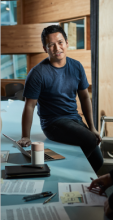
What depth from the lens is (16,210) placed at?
884 millimetres

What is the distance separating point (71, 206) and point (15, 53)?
26.3 ft

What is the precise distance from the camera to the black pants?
5.53 feet

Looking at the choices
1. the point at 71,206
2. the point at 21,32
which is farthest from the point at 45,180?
the point at 21,32

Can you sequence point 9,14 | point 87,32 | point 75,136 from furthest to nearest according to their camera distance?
point 9,14
point 87,32
point 75,136

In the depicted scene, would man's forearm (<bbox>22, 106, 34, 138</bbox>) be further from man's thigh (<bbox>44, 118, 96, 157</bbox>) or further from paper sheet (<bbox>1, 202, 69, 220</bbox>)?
paper sheet (<bbox>1, 202, 69, 220</bbox>)

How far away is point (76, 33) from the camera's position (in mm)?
7172

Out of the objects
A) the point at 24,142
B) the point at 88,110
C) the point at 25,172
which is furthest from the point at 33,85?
the point at 25,172

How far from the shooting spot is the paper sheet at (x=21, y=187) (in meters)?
1.02

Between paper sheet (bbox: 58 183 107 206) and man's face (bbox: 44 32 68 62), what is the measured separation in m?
1.09

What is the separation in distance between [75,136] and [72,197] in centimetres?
75

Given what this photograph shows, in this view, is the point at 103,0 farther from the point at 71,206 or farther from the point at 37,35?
the point at 37,35

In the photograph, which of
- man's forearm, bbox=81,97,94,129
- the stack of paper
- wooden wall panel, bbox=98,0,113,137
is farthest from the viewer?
wooden wall panel, bbox=98,0,113,137

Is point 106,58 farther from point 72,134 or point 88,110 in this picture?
point 72,134

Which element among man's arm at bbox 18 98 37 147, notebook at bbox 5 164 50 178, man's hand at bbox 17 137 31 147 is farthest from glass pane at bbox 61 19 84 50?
notebook at bbox 5 164 50 178
